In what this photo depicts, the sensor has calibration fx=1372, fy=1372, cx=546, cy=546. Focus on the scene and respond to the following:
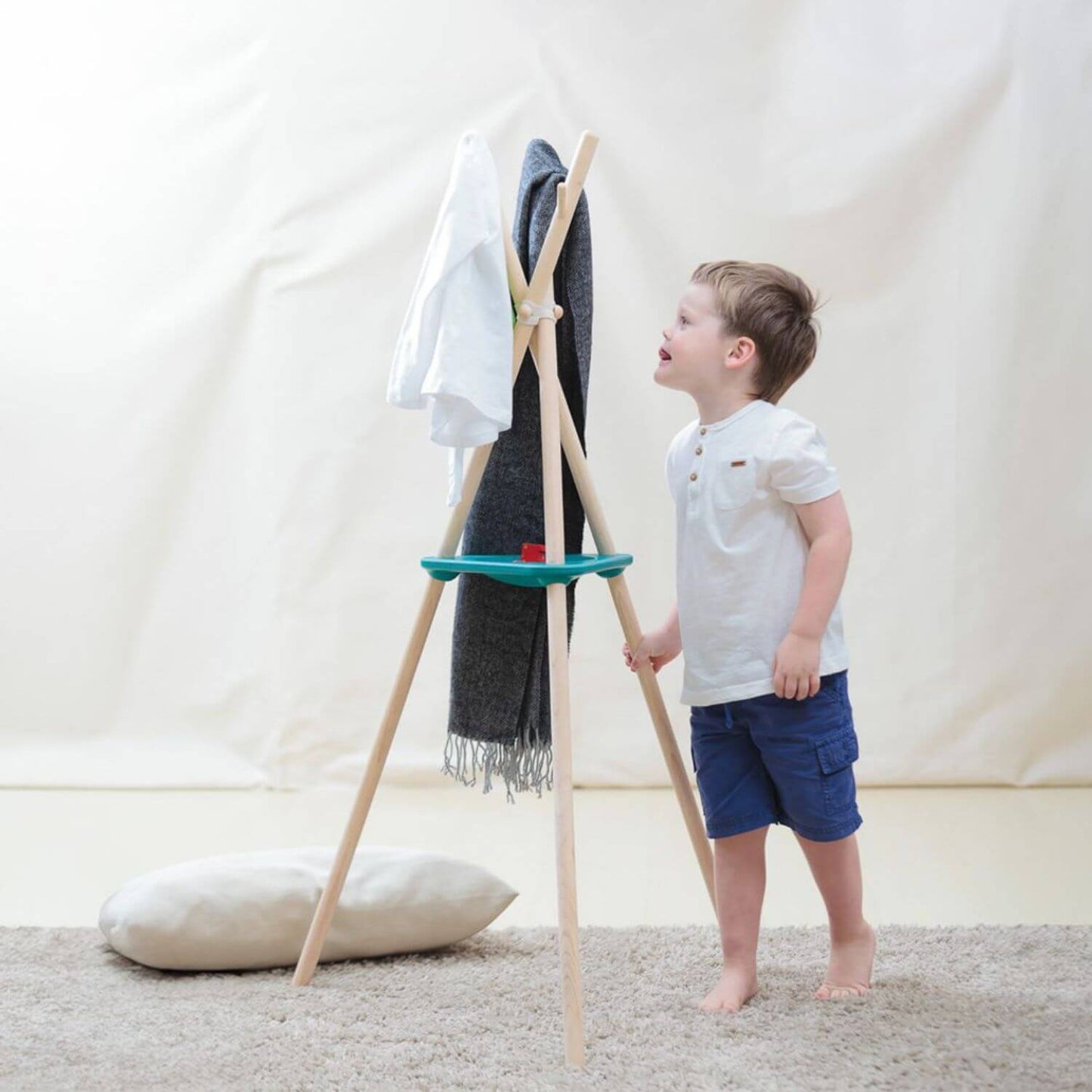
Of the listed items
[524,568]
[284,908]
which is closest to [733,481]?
[524,568]

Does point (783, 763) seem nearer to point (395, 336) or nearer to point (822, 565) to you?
point (822, 565)

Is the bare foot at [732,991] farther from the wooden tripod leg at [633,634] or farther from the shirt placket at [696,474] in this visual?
the shirt placket at [696,474]

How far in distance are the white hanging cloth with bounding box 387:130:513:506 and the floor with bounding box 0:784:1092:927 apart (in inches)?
36.8

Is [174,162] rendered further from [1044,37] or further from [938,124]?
[1044,37]

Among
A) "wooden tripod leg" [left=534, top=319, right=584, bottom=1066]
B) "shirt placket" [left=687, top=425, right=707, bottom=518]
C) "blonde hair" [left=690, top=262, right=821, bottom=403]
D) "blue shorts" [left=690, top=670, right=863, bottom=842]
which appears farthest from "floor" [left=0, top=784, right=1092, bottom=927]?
"blonde hair" [left=690, top=262, right=821, bottom=403]

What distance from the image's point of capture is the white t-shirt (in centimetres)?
167

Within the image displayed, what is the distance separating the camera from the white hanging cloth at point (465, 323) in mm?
1548

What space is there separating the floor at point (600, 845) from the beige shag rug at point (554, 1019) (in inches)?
8.3

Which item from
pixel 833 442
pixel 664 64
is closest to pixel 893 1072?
pixel 833 442

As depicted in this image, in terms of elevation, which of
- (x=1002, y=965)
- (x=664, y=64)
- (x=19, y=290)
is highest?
(x=664, y=64)

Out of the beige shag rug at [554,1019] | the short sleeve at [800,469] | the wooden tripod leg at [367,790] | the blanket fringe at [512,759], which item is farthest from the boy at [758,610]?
the wooden tripod leg at [367,790]

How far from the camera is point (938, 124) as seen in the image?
9.73ft

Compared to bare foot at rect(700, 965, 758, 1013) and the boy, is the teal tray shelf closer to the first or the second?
the boy

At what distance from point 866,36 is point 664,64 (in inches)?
17.5
